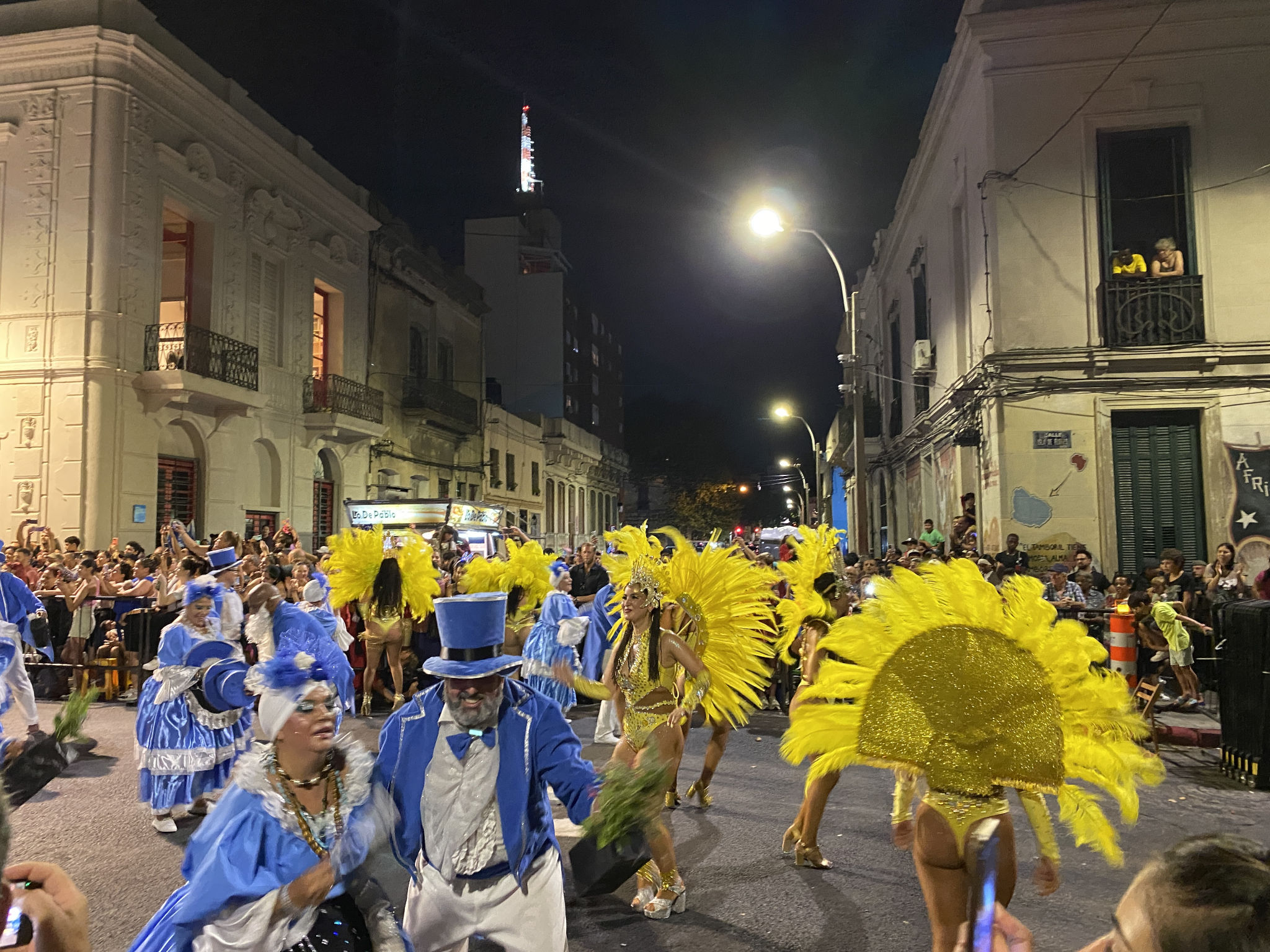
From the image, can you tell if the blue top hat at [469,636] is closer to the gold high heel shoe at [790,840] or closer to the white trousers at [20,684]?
the gold high heel shoe at [790,840]

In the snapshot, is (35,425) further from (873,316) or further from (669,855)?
(873,316)

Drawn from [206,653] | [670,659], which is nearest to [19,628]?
[206,653]

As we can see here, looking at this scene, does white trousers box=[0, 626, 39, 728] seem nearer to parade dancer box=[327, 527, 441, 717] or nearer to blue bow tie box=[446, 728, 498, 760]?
parade dancer box=[327, 527, 441, 717]

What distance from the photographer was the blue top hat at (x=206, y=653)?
6.18 metres

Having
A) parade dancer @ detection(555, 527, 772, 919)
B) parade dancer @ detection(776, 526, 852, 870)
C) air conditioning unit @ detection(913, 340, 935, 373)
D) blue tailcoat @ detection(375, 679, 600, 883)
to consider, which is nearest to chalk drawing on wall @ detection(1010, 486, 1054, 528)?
air conditioning unit @ detection(913, 340, 935, 373)

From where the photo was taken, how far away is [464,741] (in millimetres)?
3268

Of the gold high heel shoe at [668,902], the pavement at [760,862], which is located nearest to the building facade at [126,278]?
the pavement at [760,862]

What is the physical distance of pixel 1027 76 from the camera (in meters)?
Answer: 14.8

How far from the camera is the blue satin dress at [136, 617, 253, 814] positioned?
21.0 feet

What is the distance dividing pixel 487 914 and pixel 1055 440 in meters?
13.7

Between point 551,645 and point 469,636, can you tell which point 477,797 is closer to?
point 469,636

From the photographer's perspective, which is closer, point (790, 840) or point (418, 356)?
point (790, 840)

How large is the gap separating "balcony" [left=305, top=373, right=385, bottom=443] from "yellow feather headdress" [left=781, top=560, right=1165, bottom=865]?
2136 cm

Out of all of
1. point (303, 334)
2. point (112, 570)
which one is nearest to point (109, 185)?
point (303, 334)
